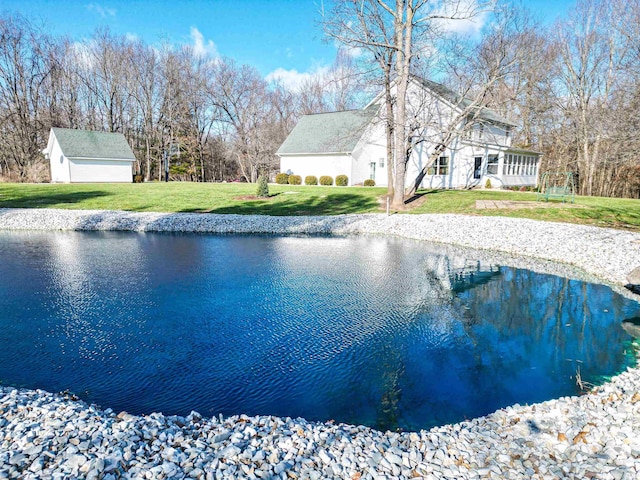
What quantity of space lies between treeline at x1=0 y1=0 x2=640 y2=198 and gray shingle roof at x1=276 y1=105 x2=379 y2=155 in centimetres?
159

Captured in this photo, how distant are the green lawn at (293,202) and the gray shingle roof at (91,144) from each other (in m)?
6.40

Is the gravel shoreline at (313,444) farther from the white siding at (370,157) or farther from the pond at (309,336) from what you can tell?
the white siding at (370,157)

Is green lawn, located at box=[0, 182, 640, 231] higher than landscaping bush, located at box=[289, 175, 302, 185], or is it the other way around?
landscaping bush, located at box=[289, 175, 302, 185]

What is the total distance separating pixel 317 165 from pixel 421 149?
750 cm

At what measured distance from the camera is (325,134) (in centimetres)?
2855

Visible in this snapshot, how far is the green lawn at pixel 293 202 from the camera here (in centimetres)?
1474

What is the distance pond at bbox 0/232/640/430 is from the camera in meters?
3.92

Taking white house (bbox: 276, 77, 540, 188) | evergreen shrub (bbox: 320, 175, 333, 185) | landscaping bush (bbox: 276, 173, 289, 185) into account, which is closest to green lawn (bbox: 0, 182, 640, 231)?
white house (bbox: 276, 77, 540, 188)

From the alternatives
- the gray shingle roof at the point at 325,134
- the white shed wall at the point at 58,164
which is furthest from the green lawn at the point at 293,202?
the white shed wall at the point at 58,164

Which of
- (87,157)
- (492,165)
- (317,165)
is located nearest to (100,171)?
(87,157)

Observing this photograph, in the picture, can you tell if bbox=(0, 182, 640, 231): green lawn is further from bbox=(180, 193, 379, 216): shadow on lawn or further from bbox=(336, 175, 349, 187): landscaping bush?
bbox=(336, 175, 349, 187): landscaping bush

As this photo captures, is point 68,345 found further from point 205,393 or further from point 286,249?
point 286,249

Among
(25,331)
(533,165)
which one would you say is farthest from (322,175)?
(25,331)

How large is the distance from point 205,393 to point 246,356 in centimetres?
83
